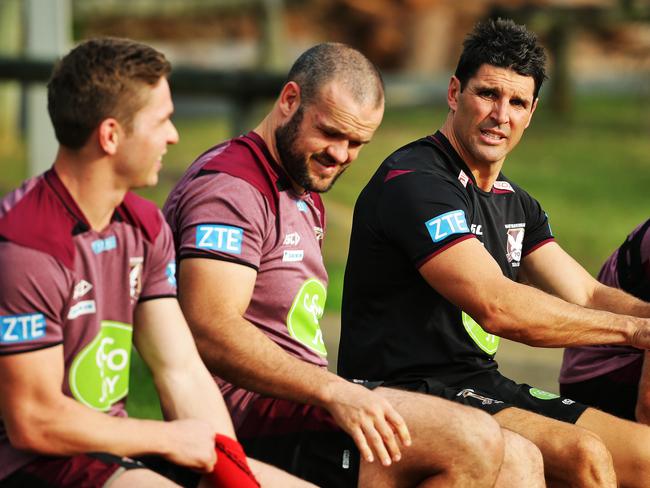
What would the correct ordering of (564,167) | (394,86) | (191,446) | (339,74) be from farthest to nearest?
(564,167) < (394,86) < (339,74) < (191,446)

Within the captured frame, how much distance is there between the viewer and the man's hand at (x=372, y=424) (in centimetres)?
372

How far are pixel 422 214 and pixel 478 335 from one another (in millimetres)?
531

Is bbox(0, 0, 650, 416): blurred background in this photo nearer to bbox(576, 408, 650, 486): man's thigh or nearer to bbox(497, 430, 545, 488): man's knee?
bbox(576, 408, 650, 486): man's thigh

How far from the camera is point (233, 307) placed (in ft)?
13.1

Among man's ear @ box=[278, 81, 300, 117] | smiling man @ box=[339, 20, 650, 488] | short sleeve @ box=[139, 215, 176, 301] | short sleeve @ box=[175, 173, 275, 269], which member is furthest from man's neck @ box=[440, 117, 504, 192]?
short sleeve @ box=[139, 215, 176, 301]

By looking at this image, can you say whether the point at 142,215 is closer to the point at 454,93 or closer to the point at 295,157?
the point at 295,157

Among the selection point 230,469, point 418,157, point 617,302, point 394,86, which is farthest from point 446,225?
point 394,86

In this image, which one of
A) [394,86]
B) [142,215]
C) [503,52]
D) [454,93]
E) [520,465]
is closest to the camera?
[142,215]

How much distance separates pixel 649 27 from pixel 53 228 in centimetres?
1679

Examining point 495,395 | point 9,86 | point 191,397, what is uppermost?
point 191,397

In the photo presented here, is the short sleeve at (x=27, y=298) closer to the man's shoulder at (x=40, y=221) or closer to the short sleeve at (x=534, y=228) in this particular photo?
the man's shoulder at (x=40, y=221)

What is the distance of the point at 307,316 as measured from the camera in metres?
4.34

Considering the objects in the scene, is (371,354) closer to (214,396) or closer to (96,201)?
(214,396)

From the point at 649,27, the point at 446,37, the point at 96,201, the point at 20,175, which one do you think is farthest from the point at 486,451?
the point at 446,37
